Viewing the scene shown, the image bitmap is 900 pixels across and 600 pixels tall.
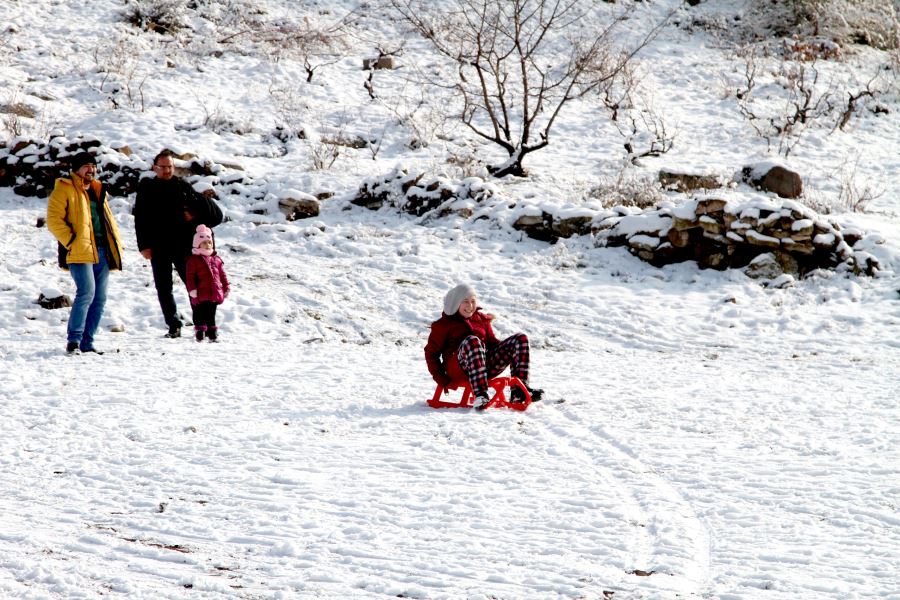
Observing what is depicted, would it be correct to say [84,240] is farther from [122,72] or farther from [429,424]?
[122,72]

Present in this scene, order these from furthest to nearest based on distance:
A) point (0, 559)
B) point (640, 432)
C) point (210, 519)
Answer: point (640, 432), point (210, 519), point (0, 559)

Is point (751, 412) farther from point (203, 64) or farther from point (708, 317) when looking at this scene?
point (203, 64)

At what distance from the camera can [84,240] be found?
24.5 feet

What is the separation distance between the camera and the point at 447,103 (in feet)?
60.8

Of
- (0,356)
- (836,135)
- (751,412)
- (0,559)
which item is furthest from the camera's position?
(836,135)

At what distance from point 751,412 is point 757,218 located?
505 centimetres

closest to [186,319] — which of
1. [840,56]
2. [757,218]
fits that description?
[757,218]

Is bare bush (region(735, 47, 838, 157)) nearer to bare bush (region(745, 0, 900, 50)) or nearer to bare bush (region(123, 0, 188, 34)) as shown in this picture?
bare bush (region(745, 0, 900, 50))

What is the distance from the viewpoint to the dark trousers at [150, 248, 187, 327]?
830 centimetres

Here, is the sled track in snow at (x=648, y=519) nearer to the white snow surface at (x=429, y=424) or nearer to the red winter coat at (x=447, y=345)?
the white snow surface at (x=429, y=424)

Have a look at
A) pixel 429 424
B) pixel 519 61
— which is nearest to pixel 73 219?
pixel 429 424

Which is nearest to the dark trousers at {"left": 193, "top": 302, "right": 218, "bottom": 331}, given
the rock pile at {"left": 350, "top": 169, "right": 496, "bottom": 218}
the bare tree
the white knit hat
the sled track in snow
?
the white knit hat

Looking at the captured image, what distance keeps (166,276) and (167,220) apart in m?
0.58

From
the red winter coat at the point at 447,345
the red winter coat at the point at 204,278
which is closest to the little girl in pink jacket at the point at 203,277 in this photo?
the red winter coat at the point at 204,278
